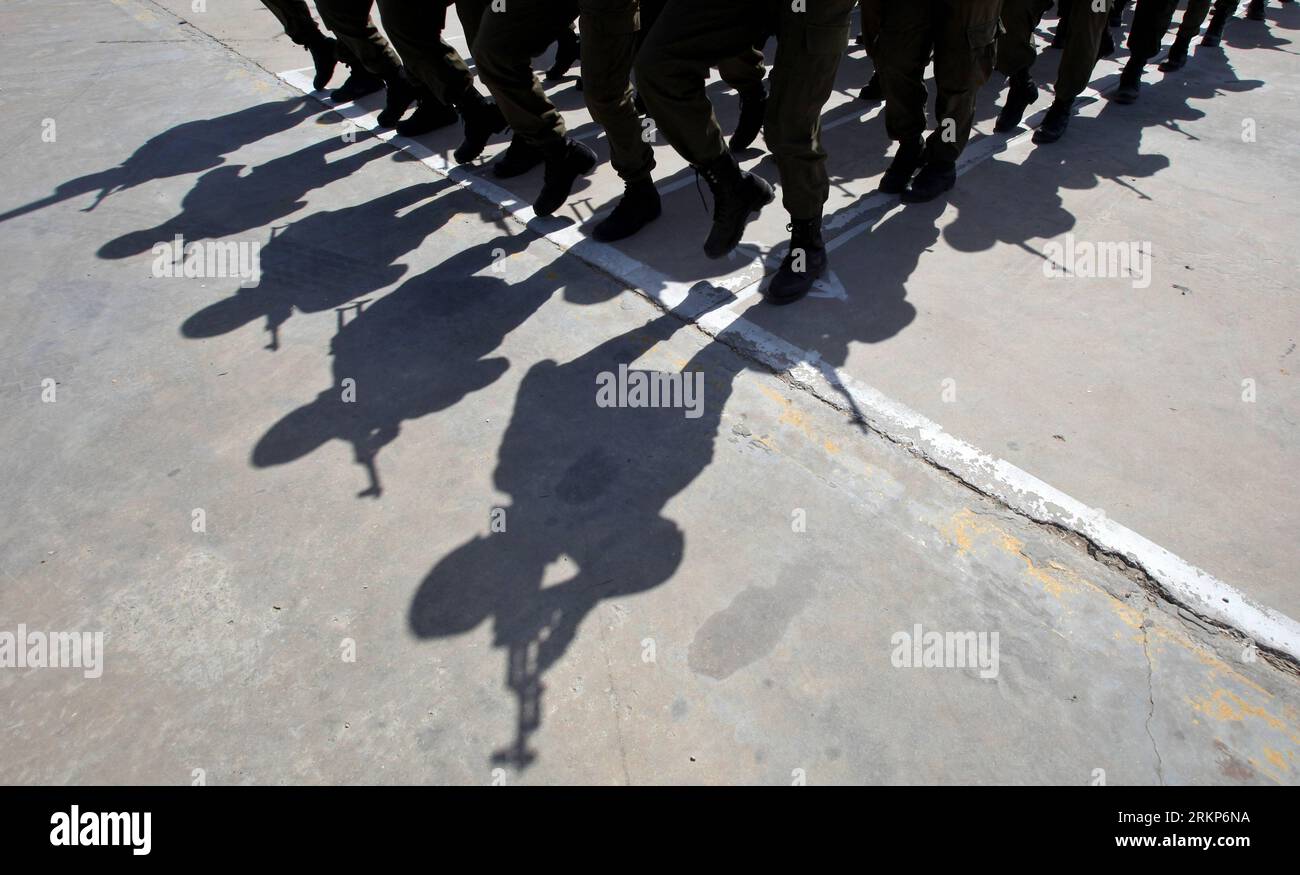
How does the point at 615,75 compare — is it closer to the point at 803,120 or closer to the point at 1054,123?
the point at 803,120

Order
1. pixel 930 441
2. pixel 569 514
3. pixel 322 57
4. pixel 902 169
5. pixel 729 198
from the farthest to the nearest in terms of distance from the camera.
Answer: pixel 322 57 < pixel 902 169 < pixel 729 198 < pixel 930 441 < pixel 569 514

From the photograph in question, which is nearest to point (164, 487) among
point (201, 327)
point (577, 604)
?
point (201, 327)

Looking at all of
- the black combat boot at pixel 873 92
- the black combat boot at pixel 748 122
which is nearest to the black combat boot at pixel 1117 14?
the black combat boot at pixel 873 92

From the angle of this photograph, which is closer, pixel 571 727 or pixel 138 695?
pixel 571 727

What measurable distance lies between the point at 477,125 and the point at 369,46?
1.46 meters

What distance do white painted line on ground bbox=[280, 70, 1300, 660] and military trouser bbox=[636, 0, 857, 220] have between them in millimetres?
739

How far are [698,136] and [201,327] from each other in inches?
116

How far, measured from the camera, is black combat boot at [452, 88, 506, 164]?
5469mm

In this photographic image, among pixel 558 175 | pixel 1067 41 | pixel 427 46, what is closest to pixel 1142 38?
pixel 1067 41

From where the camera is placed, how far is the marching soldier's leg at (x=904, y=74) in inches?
170

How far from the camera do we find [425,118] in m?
6.18

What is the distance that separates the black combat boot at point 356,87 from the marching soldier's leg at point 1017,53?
540 cm

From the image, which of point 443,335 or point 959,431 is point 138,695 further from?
point 959,431

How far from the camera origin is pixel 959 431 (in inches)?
123
